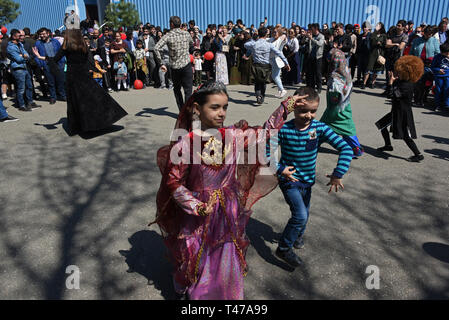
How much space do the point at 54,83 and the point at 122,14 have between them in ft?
39.2

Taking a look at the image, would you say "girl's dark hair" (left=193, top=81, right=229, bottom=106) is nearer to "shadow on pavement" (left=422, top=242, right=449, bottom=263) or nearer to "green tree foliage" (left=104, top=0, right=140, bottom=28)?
"shadow on pavement" (left=422, top=242, right=449, bottom=263)

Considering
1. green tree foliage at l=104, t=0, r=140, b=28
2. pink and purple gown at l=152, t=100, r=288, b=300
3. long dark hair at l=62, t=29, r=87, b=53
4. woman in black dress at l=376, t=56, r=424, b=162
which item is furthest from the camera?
green tree foliage at l=104, t=0, r=140, b=28

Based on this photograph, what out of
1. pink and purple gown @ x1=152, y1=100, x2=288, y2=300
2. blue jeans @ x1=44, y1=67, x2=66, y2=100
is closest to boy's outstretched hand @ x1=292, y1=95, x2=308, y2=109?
pink and purple gown @ x1=152, y1=100, x2=288, y2=300

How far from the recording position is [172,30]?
7.88 m

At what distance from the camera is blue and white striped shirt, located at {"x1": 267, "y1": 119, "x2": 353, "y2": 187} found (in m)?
2.93

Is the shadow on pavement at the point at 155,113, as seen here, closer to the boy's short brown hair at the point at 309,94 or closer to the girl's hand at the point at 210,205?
the boy's short brown hair at the point at 309,94

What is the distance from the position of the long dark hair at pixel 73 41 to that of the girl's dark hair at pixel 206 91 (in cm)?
502

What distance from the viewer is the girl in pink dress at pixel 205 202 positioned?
2400 mm

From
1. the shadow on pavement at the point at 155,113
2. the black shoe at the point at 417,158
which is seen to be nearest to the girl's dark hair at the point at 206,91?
the black shoe at the point at 417,158

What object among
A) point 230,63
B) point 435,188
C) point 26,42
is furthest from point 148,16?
point 435,188

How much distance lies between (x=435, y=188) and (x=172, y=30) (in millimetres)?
6012

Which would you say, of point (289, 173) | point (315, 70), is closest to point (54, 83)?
point (315, 70)

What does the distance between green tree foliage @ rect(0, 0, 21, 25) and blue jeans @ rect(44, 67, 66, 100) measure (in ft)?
71.3

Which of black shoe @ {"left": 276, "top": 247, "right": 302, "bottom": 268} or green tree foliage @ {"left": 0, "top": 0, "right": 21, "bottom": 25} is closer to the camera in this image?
black shoe @ {"left": 276, "top": 247, "right": 302, "bottom": 268}
